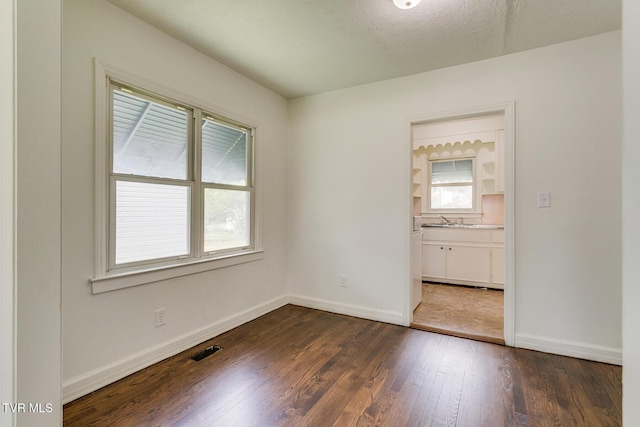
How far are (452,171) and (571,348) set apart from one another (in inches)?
130

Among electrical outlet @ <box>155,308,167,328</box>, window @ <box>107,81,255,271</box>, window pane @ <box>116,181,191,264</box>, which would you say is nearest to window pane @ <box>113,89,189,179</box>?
window @ <box>107,81,255,271</box>

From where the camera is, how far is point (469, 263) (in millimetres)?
4422

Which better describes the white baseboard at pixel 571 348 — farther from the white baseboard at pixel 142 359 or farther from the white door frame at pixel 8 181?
the white door frame at pixel 8 181

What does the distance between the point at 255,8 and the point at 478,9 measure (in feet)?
4.83

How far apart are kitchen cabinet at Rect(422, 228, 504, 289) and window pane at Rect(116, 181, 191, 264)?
3630 millimetres

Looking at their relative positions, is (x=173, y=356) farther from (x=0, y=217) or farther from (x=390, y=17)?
(x=390, y=17)

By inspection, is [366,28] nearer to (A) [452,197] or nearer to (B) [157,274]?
(B) [157,274]

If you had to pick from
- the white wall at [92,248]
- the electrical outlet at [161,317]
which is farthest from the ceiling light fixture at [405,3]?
the electrical outlet at [161,317]

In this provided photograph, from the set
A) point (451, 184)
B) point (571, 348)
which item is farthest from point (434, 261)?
point (571, 348)

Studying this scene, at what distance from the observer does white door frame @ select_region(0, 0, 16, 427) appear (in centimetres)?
81

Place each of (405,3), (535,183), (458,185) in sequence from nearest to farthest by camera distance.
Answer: (405,3) → (535,183) → (458,185)

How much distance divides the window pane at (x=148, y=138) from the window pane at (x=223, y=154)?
0.23 m

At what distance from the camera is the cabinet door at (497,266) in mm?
4230

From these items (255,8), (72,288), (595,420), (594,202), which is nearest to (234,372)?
(72,288)
